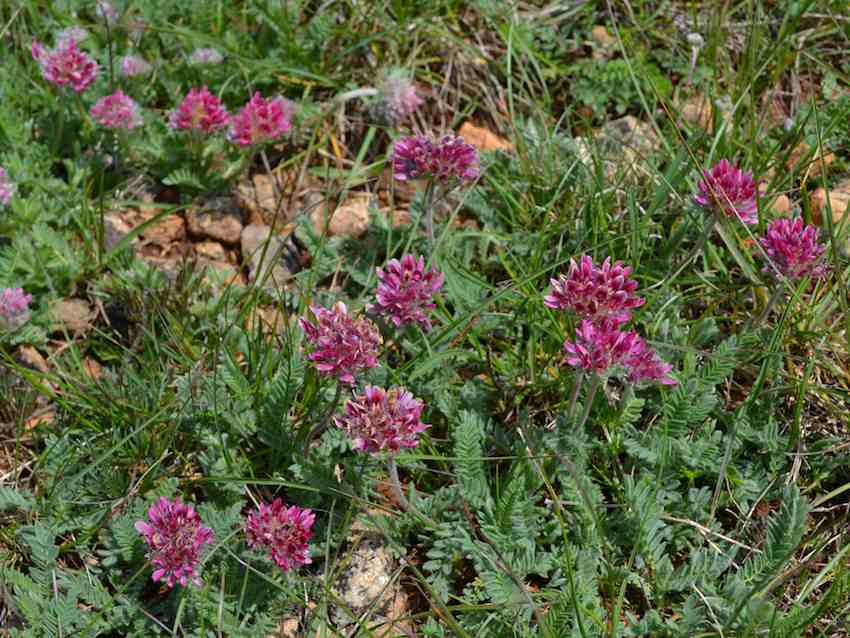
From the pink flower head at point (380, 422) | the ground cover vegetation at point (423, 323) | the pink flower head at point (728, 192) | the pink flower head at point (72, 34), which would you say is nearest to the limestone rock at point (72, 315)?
the ground cover vegetation at point (423, 323)

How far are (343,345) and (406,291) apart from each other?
42 cm

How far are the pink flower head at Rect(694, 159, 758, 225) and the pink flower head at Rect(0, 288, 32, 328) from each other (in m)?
2.59

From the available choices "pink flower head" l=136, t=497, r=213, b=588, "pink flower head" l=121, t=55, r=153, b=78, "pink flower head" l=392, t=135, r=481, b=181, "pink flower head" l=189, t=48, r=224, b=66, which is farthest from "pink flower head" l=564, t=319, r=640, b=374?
"pink flower head" l=121, t=55, r=153, b=78

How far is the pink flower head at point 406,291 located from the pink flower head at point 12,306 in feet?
4.71

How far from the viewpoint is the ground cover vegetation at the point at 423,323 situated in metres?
3.02

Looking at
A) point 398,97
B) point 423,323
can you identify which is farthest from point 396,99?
point 423,323

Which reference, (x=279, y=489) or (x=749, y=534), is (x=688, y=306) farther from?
(x=279, y=489)

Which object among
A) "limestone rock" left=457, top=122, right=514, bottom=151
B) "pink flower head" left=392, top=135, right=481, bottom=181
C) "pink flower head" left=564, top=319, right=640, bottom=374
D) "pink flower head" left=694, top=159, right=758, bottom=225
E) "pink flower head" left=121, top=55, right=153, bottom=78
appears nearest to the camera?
"pink flower head" left=564, top=319, right=640, bottom=374

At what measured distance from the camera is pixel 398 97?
4477 millimetres

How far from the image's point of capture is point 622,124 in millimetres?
4512

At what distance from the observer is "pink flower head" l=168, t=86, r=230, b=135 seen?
414cm

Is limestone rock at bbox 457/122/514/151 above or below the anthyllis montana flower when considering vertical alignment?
below

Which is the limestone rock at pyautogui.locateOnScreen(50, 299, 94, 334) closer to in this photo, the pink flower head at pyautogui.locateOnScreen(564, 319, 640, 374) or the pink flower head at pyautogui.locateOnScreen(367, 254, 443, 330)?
the pink flower head at pyautogui.locateOnScreen(367, 254, 443, 330)

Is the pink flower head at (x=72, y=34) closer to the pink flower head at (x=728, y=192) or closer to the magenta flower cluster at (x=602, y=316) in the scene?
the magenta flower cluster at (x=602, y=316)
